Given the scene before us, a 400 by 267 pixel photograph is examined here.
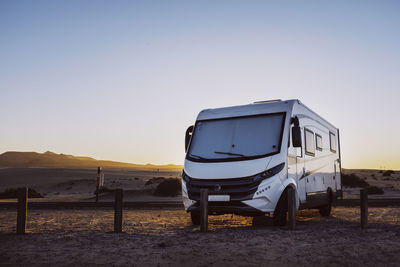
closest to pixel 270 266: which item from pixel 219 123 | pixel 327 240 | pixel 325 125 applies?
pixel 327 240

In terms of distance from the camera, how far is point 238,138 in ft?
32.1

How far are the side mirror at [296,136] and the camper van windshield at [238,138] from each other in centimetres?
32

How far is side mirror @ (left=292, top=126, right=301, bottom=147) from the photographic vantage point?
9375mm

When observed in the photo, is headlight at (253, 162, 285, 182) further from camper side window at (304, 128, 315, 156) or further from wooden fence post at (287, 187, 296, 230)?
camper side window at (304, 128, 315, 156)

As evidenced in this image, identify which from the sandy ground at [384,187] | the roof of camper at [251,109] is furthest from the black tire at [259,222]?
the sandy ground at [384,187]

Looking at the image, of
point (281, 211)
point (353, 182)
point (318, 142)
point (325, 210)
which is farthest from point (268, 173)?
point (353, 182)

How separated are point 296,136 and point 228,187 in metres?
2.09

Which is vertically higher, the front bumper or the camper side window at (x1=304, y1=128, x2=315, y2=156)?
the camper side window at (x1=304, y1=128, x2=315, y2=156)

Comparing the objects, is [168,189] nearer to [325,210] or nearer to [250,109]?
[325,210]

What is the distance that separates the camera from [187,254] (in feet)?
Result: 20.7

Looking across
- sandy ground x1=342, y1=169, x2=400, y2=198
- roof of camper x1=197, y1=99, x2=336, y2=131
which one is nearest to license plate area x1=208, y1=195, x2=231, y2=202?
roof of camper x1=197, y1=99, x2=336, y2=131

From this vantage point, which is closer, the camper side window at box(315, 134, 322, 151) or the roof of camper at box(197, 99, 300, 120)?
the roof of camper at box(197, 99, 300, 120)

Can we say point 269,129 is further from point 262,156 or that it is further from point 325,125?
point 325,125

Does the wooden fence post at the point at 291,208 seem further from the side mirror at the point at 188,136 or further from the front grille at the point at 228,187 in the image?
the side mirror at the point at 188,136
